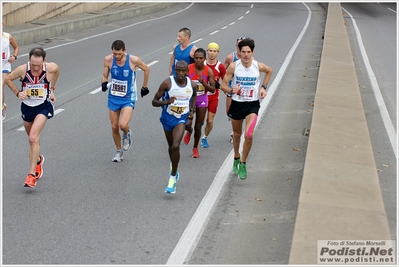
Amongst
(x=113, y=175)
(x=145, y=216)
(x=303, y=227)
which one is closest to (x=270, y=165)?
(x=113, y=175)

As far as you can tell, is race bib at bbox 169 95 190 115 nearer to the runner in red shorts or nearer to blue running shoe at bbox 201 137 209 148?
the runner in red shorts

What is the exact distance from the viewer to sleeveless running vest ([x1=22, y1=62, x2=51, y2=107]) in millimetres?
9773

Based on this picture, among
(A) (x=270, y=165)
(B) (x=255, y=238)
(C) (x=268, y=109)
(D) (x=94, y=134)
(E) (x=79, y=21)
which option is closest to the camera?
(B) (x=255, y=238)

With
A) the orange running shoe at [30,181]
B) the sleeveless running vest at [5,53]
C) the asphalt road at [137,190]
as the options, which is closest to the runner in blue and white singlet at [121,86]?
the asphalt road at [137,190]

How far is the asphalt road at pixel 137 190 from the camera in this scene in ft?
24.3

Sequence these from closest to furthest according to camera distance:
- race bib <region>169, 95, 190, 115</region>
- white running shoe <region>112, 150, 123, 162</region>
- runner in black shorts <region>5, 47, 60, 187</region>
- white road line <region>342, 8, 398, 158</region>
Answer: runner in black shorts <region>5, 47, 60, 187</region>
race bib <region>169, 95, 190, 115</region>
white running shoe <region>112, 150, 123, 162</region>
white road line <region>342, 8, 398, 158</region>

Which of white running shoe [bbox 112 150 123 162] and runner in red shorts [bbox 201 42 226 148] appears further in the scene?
runner in red shorts [bbox 201 42 226 148]

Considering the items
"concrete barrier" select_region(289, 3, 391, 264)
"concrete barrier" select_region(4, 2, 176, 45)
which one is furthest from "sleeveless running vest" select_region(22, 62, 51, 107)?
"concrete barrier" select_region(4, 2, 176, 45)

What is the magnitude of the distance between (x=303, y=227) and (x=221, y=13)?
129ft

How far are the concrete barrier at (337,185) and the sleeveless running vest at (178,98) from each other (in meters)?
1.68

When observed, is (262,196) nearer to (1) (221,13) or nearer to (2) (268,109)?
(2) (268,109)

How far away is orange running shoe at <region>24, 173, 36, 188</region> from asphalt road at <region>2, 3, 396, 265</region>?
107 mm

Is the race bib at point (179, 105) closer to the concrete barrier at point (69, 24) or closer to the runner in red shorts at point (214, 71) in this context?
the runner in red shorts at point (214, 71)

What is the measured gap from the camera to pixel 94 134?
12781 millimetres
